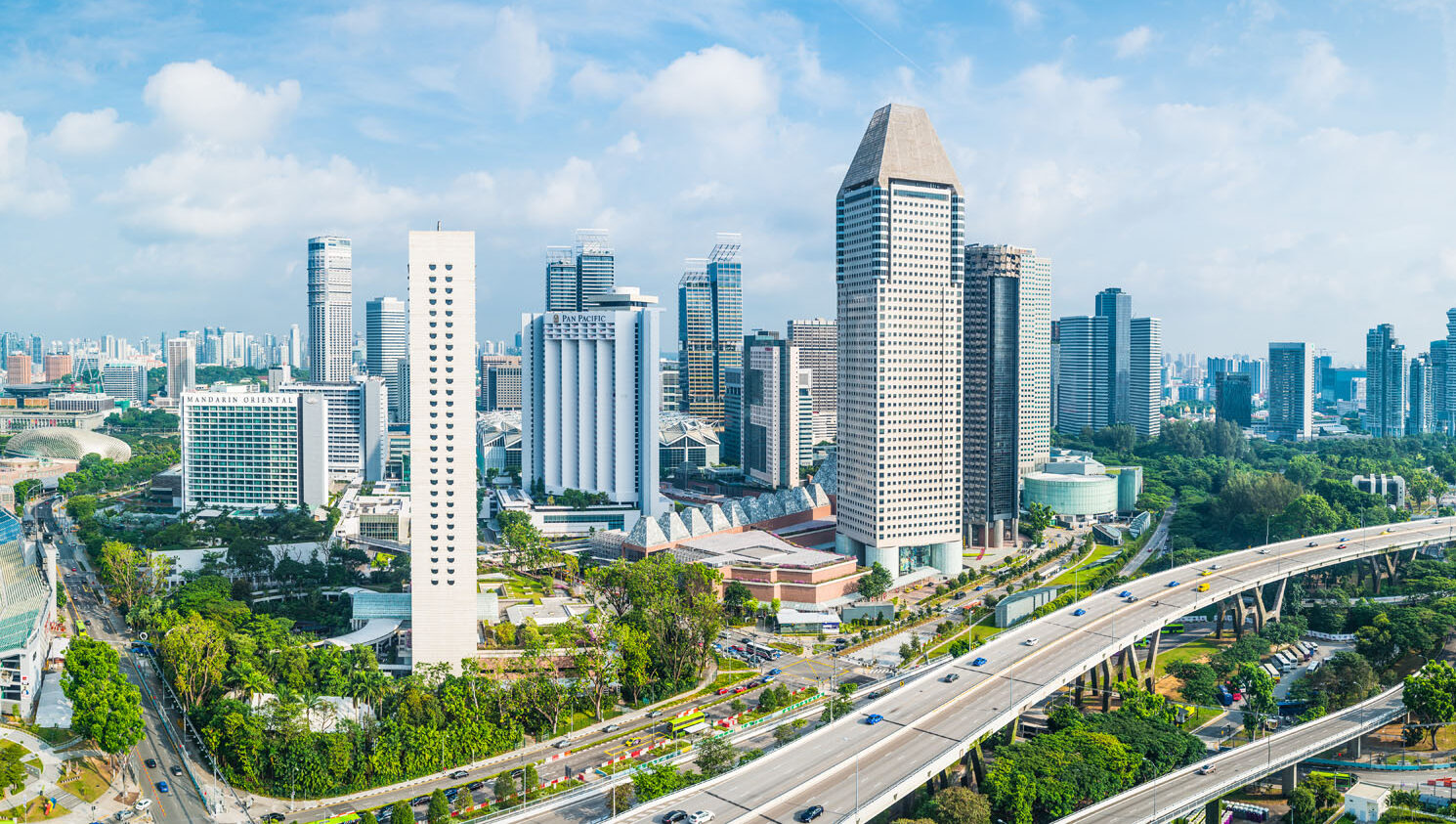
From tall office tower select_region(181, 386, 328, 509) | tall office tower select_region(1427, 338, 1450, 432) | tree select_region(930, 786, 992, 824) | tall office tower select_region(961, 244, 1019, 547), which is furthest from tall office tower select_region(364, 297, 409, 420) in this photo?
tall office tower select_region(1427, 338, 1450, 432)

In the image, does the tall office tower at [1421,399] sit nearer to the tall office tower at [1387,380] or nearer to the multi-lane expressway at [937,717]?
the tall office tower at [1387,380]

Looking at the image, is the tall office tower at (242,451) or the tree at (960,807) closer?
the tree at (960,807)

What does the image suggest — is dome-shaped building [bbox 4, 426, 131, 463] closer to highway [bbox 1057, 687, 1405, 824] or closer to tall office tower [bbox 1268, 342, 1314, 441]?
highway [bbox 1057, 687, 1405, 824]

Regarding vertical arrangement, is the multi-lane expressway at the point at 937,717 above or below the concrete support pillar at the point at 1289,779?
above

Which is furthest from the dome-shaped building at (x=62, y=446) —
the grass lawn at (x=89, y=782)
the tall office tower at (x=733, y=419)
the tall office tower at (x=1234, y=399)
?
the tall office tower at (x=1234, y=399)

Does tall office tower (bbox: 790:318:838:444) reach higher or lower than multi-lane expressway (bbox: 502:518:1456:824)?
higher
